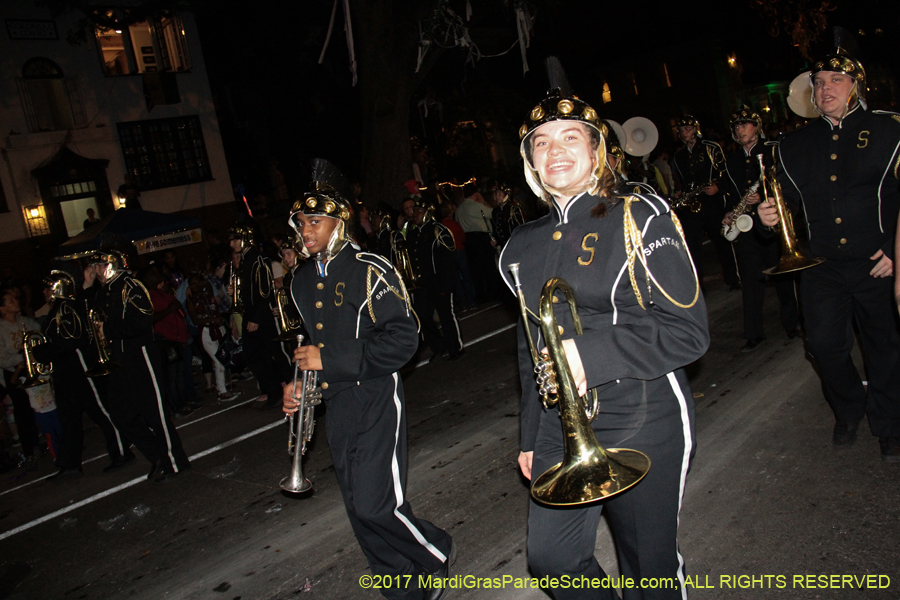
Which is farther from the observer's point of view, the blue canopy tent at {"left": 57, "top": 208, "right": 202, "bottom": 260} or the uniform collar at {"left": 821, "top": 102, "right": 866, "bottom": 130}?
the blue canopy tent at {"left": 57, "top": 208, "right": 202, "bottom": 260}

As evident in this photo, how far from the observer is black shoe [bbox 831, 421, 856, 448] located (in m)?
4.79

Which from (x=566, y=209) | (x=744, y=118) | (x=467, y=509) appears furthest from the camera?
(x=744, y=118)

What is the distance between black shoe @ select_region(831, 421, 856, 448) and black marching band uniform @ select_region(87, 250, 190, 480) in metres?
5.84

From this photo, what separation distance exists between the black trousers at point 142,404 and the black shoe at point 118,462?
1.03m

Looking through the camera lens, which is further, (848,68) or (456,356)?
(456,356)

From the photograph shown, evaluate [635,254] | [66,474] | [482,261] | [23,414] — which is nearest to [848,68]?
[635,254]

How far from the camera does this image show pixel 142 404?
22.3 ft

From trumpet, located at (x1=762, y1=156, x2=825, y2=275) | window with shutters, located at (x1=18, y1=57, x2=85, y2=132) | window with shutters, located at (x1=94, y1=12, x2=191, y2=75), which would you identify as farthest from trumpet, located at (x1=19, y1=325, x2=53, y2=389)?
window with shutters, located at (x1=94, y1=12, x2=191, y2=75)

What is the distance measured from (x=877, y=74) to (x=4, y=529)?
23.9 meters

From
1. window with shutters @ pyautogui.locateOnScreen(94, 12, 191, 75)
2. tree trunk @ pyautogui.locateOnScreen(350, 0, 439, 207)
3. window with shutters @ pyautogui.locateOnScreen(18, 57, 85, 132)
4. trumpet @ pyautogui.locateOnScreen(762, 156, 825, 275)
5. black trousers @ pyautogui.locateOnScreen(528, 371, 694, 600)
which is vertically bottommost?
black trousers @ pyautogui.locateOnScreen(528, 371, 694, 600)

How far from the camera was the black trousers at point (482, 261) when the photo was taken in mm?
14805

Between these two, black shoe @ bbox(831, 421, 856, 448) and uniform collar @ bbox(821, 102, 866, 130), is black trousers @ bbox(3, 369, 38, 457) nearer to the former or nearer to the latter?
black shoe @ bbox(831, 421, 856, 448)

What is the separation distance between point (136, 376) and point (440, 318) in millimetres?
4096

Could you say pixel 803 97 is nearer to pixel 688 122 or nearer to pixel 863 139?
pixel 863 139
